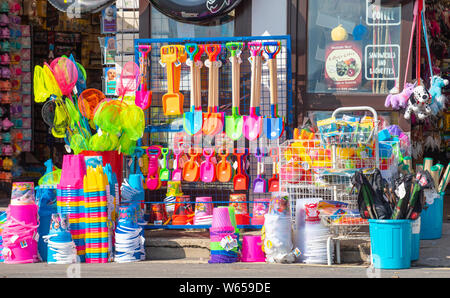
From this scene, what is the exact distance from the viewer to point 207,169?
6.52 m

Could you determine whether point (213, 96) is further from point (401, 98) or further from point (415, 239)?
point (415, 239)

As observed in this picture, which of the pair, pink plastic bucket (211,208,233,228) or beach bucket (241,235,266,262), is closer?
pink plastic bucket (211,208,233,228)

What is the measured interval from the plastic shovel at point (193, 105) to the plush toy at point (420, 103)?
6.72 ft

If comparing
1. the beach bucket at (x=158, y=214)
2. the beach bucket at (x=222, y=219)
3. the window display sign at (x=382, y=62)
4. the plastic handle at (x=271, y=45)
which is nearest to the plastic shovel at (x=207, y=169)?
the beach bucket at (x=158, y=214)

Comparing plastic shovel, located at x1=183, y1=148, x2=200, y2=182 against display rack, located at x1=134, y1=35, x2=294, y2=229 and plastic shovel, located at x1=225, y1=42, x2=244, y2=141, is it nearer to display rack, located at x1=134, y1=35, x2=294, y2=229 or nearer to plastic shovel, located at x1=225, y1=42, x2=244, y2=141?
display rack, located at x1=134, y1=35, x2=294, y2=229

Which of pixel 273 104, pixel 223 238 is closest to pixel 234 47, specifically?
pixel 273 104

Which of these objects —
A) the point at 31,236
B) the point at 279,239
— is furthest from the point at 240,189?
the point at 31,236

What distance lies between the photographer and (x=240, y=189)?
6477 millimetres

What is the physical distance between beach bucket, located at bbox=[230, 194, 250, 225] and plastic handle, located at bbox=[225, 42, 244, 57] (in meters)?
1.38

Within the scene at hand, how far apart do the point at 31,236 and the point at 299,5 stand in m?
3.47

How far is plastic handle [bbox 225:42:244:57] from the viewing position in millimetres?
6512

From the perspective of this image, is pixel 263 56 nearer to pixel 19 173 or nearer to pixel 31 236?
pixel 31 236

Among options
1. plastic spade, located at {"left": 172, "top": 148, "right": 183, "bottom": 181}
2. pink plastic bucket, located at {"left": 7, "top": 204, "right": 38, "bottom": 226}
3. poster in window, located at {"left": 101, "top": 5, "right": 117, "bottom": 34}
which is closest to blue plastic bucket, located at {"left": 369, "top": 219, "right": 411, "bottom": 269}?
plastic spade, located at {"left": 172, "top": 148, "right": 183, "bottom": 181}

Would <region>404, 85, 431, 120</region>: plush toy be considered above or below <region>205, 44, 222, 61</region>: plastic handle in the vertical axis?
below
